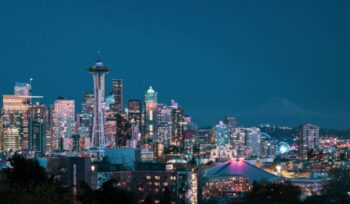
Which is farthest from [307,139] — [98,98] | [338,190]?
[338,190]

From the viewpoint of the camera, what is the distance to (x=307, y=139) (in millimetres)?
101312

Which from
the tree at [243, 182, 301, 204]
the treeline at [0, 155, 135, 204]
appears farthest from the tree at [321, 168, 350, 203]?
the treeline at [0, 155, 135, 204]

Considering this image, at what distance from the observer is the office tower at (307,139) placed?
9831 cm

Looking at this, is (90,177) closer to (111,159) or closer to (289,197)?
(289,197)

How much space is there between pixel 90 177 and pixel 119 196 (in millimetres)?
14005

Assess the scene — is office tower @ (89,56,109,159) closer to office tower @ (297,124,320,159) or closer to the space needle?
the space needle

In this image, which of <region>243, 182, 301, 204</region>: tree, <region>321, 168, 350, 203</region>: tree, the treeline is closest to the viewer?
the treeline

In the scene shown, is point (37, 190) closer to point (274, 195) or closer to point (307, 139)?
point (274, 195)

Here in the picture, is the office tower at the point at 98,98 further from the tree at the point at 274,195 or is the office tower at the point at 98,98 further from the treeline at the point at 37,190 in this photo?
the treeline at the point at 37,190

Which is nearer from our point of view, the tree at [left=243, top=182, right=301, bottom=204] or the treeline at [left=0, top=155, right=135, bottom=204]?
the treeline at [left=0, top=155, right=135, bottom=204]

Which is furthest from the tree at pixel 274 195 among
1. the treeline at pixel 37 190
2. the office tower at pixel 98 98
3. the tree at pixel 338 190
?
the office tower at pixel 98 98

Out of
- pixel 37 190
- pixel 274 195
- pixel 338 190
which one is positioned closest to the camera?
pixel 37 190

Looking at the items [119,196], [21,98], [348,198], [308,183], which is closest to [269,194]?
[348,198]

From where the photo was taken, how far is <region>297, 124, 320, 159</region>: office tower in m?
98.3
